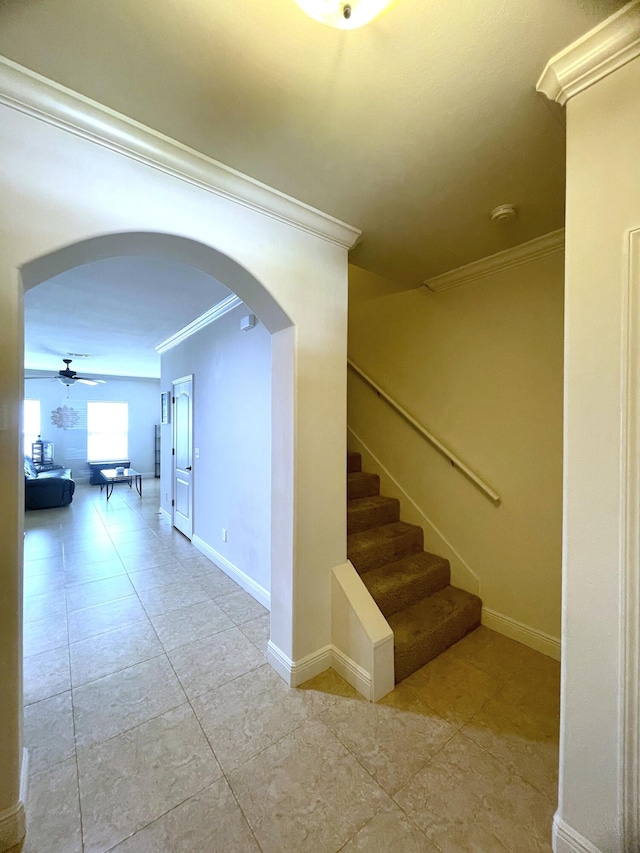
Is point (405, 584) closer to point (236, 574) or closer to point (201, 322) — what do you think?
point (236, 574)

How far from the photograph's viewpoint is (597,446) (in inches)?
39.2

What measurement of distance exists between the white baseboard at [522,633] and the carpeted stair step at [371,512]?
96 centimetres

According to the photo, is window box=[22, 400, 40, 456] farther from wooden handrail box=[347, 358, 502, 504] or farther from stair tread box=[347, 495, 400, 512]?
stair tread box=[347, 495, 400, 512]

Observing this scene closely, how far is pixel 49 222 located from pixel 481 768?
2781mm

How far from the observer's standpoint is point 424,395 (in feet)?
9.43

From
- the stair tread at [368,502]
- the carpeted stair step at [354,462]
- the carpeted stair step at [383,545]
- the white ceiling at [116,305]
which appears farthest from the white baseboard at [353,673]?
the white ceiling at [116,305]

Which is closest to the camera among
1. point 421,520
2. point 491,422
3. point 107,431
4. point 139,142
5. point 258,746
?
point 139,142

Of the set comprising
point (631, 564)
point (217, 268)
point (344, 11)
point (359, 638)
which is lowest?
point (359, 638)

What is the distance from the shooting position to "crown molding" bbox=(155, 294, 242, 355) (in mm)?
3010

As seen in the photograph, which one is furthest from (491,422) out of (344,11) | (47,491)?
(47,491)

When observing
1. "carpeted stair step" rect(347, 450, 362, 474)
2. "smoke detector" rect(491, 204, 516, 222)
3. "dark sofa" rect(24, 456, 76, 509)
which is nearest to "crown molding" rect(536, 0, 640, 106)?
"smoke detector" rect(491, 204, 516, 222)

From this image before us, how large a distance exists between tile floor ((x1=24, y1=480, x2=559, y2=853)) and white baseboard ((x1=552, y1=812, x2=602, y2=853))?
0.11 m

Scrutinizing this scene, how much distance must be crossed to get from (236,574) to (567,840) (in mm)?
2553

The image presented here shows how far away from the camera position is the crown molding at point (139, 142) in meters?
1.10
